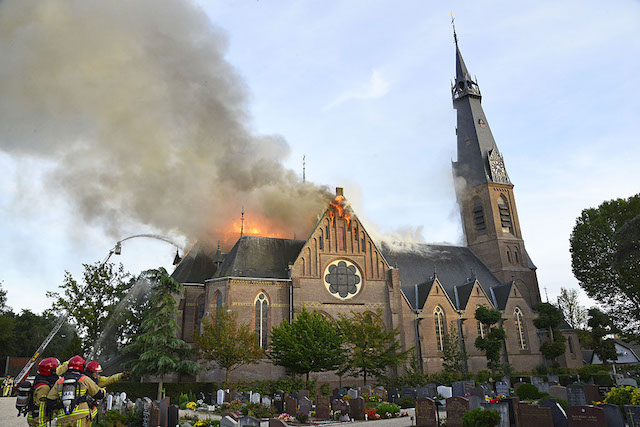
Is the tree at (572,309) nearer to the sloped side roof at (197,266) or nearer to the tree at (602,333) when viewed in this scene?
the tree at (602,333)

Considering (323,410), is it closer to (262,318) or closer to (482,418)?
(482,418)

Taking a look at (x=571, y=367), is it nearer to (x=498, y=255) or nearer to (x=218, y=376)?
(x=498, y=255)

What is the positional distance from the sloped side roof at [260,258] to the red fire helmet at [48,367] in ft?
90.1

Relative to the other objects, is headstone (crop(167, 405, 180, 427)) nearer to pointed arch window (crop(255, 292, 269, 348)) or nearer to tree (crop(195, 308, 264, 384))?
tree (crop(195, 308, 264, 384))

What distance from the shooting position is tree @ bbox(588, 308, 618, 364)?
137 ft

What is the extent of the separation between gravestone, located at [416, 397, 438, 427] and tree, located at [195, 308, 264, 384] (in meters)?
18.0

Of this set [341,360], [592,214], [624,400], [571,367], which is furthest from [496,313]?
[624,400]

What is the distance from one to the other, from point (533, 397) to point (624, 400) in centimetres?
833

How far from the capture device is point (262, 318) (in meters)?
37.2

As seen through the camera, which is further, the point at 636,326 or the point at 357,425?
the point at 636,326

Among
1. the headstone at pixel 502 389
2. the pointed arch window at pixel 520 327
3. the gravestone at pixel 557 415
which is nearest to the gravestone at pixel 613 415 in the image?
the gravestone at pixel 557 415

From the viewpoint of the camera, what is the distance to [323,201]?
43.8m

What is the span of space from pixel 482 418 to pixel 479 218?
43.8 meters

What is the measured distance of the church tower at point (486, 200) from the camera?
51438 mm
